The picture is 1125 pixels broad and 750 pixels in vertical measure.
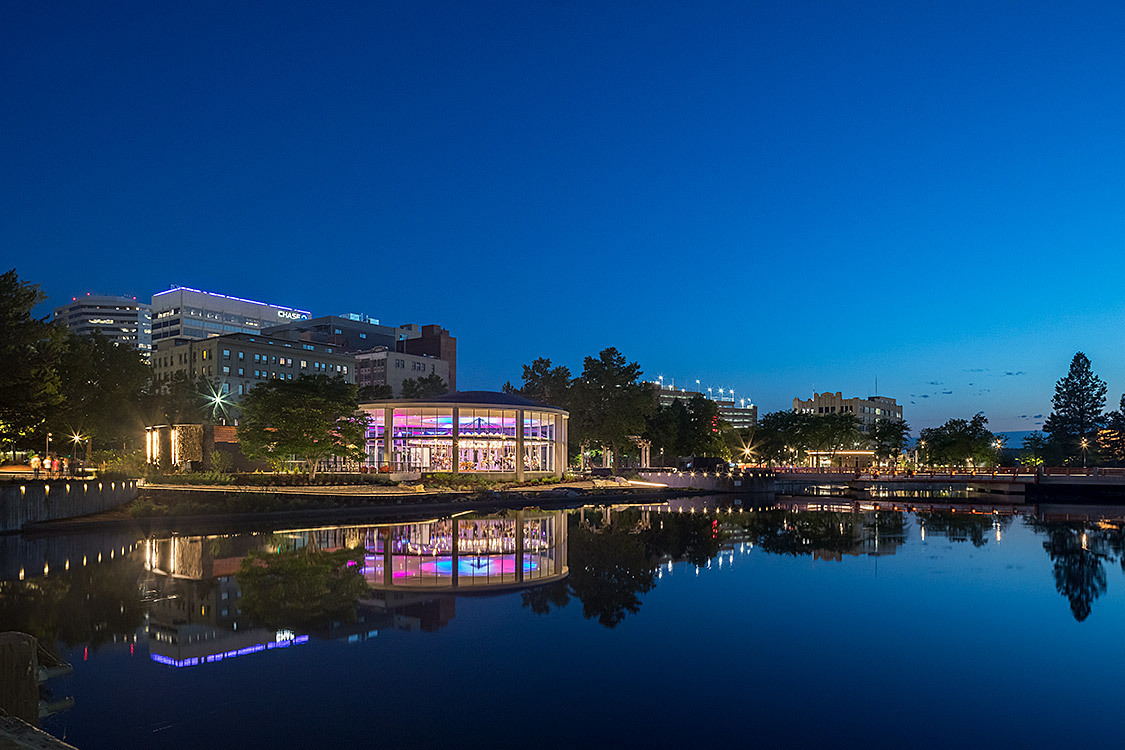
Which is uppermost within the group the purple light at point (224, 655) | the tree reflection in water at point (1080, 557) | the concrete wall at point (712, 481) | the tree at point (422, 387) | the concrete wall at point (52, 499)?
the tree at point (422, 387)

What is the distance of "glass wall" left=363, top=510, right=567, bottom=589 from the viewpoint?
20938 millimetres

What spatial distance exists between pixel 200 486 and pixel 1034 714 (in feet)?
171

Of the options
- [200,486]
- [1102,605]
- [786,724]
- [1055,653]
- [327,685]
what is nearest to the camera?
[786,724]

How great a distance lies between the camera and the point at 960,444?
448 ft

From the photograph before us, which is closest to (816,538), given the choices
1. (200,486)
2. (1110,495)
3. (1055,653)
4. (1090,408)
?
(1055,653)

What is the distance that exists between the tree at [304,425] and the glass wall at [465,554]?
24.2m

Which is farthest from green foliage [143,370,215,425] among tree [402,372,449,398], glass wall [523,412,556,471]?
glass wall [523,412,556,471]

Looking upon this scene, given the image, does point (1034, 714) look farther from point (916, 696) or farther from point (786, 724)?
point (786, 724)

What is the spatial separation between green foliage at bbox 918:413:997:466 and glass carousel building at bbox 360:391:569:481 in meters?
92.5

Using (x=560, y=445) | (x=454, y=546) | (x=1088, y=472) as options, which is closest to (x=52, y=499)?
(x=454, y=546)

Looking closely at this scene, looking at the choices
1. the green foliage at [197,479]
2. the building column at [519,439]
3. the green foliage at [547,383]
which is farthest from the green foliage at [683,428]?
the green foliage at [197,479]

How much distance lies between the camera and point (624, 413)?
306 ft

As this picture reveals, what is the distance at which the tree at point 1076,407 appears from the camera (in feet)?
483

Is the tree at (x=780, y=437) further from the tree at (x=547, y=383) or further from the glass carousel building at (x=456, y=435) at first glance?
the glass carousel building at (x=456, y=435)
